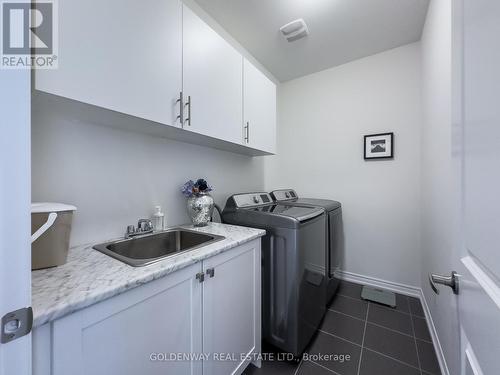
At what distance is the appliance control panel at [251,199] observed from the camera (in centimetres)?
181

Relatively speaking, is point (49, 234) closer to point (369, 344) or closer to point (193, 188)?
point (193, 188)

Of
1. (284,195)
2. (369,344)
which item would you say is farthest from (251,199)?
(369,344)

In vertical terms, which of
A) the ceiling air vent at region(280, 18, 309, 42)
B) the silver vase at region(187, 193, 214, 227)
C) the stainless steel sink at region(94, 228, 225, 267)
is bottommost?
the stainless steel sink at region(94, 228, 225, 267)

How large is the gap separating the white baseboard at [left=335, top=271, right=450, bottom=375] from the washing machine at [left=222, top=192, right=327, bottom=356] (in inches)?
31.6

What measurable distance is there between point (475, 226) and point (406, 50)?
2556mm

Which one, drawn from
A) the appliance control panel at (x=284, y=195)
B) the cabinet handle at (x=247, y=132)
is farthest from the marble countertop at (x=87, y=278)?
the appliance control panel at (x=284, y=195)

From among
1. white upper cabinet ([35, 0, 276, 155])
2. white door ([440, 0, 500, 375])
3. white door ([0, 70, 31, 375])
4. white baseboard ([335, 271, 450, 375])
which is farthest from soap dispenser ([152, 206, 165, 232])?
white baseboard ([335, 271, 450, 375])

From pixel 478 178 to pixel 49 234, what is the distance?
1.36m

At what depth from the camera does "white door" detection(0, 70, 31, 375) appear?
0.38 meters

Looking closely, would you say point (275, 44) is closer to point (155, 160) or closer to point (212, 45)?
point (212, 45)

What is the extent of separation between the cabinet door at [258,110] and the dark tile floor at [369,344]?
1.69 metres

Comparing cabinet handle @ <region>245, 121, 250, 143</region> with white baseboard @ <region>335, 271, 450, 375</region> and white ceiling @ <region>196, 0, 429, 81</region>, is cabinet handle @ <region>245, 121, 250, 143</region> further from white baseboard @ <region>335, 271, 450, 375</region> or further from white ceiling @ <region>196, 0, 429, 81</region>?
white baseboard @ <region>335, 271, 450, 375</region>

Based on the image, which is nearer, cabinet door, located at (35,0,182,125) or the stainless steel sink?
cabinet door, located at (35,0,182,125)

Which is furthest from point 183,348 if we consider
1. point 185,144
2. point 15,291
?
point 185,144
